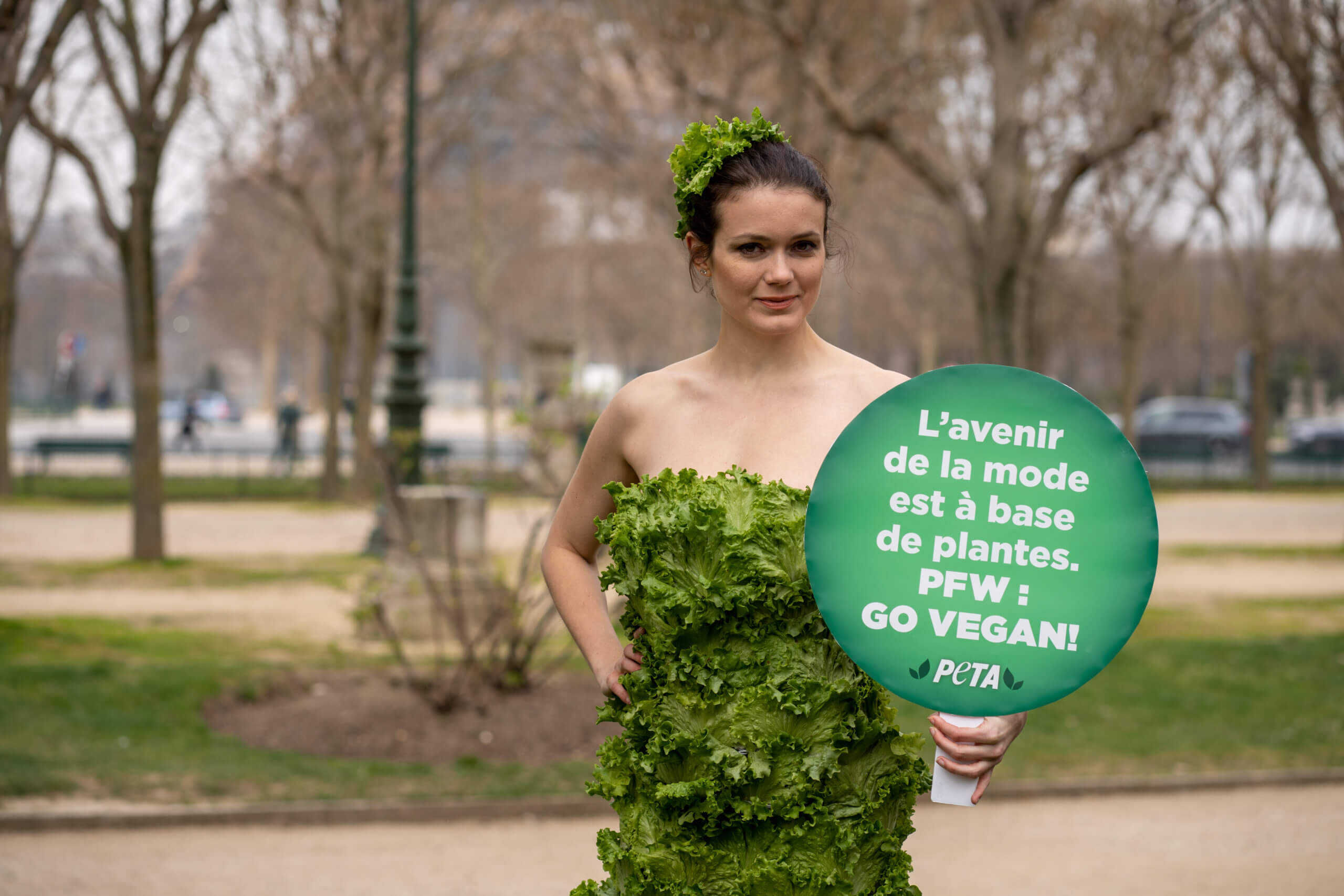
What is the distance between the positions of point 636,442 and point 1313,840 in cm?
498

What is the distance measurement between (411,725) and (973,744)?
6.05 metres

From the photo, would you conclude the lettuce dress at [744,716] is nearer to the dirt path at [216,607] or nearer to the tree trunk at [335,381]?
the dirt path at [216,607]

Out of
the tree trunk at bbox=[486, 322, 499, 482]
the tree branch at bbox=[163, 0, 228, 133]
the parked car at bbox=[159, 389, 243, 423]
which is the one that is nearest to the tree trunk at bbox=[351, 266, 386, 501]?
the tree trunk at bbox=[486, 322, 499, 482]

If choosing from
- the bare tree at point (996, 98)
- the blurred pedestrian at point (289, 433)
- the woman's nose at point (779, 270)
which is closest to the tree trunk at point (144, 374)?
the bare tree at point (996, 98)

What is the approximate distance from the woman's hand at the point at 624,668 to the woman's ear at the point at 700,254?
0.63 m

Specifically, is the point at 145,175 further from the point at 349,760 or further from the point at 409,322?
the point at 349,760

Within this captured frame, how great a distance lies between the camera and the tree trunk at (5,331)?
22.3m

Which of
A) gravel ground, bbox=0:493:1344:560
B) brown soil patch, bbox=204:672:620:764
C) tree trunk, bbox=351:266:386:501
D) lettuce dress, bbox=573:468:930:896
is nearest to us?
lettuce dress, bbox=573:468:930:896

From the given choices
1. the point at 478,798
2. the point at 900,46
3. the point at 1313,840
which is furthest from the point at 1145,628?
the point at 900,46

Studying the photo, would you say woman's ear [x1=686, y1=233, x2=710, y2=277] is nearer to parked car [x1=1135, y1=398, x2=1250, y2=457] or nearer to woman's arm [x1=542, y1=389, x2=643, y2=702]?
woman's arm [x1=542, y1=389, x2=643, y2=702]

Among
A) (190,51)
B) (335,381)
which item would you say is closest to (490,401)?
(335,381)

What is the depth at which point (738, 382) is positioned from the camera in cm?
250

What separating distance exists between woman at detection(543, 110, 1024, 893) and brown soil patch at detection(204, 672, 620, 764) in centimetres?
458

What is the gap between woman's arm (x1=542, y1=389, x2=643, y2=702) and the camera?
260 centimetres
